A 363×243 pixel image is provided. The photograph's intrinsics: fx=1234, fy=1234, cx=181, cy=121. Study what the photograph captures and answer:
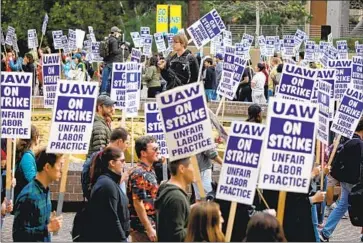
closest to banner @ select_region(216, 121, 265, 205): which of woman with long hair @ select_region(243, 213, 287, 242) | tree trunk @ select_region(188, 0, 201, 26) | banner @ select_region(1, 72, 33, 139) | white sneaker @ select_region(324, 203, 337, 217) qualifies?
woman with long hair @ select_region(243, 213, 287, 242)

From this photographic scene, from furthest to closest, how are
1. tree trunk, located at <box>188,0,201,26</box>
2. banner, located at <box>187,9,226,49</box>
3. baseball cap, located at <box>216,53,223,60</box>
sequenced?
tree trunk, located at <box>188,0,201,26</box> → baseball cap, located at <box>216,53,223,60</box> → banner, located at <box>187,9,226,49</box>

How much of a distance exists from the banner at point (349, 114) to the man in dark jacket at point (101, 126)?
257 centimetres

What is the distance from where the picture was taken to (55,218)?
9758 millimetres

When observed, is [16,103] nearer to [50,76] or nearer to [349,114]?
[349,114]

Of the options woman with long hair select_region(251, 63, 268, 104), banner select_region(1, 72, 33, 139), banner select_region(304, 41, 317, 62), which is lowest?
woman with long hair select_region(251, 63, 268, 104)

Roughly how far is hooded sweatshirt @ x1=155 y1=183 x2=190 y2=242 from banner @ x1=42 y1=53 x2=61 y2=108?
25.8 ft

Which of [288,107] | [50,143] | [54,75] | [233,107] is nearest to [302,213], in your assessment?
[288,107]

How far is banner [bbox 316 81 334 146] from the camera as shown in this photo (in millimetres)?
12962

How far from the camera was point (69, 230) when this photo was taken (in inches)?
603

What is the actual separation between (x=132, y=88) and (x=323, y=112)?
3568 millimetres

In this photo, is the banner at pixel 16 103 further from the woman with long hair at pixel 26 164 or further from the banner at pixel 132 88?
the banner at pixel 132 88

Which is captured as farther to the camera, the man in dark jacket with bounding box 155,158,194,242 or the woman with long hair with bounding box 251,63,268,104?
the woman with long hair with bounding box 251,63,268,104

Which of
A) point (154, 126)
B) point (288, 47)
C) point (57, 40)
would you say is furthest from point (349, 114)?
point (57, 40)

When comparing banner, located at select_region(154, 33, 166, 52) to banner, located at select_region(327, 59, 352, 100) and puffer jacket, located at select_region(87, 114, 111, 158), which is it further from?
puffer jacket, located at select_region(87, 114, 111, 158)
